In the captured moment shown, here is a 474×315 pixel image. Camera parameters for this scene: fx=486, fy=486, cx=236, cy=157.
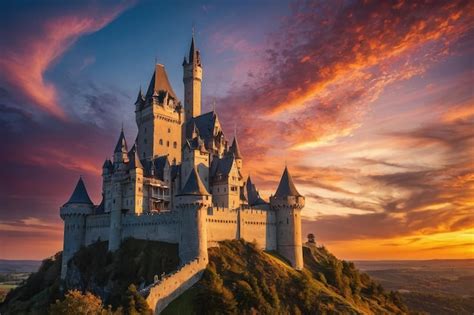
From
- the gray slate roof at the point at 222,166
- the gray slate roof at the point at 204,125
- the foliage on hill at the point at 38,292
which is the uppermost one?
the gray slate roof at the point at 204,125

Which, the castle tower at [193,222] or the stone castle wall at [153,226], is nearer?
the castle tower at [193,222]

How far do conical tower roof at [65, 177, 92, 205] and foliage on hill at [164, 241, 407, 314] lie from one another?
29.4 metres

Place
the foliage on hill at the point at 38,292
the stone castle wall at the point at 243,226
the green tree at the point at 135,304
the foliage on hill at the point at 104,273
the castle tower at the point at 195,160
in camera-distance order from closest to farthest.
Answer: the green tree at the point at 135,304 < the foliage on hill at the point at 104,273 < the stone castle wall at the point at 243,226 < the foliage on hill at the point at 38,292 < the castle tower at the point at 195,160

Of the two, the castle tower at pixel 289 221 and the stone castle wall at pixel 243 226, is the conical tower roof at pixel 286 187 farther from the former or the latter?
the stone castle wall at pixel 243 226

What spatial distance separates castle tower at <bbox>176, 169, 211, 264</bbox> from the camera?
233 ft

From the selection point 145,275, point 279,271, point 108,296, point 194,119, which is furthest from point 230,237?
point 194,119

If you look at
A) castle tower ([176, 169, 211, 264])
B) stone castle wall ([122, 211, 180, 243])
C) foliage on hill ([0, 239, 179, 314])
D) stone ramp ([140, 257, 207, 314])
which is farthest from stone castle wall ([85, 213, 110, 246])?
stone ramp ([140, 257, 207, 314])

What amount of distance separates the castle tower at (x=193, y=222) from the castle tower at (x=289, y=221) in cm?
1676

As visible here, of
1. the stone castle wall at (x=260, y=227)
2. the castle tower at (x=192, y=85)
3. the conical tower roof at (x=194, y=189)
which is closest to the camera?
the conical tower roof at (x=194, y=189)

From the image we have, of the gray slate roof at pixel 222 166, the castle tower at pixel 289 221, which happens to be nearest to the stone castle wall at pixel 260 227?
the castle tower at pixel 289 221

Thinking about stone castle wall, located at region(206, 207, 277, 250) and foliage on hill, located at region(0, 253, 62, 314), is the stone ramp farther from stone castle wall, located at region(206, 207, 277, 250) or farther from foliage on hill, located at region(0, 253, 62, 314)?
foliage on hill, located at region(0, 253, 62, 314)

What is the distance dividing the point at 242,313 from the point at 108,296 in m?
20.6

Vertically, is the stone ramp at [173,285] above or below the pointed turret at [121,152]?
below

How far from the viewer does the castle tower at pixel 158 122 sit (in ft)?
319
